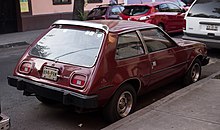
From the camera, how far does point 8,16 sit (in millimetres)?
16859

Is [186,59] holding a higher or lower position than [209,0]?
lower

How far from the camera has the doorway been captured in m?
16.6

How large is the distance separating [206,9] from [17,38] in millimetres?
8910

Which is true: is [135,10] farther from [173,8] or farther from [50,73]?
[50,73]

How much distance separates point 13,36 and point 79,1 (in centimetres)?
353

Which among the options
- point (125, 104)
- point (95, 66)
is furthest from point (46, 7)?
point (95, 66)

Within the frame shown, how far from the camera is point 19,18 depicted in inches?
669

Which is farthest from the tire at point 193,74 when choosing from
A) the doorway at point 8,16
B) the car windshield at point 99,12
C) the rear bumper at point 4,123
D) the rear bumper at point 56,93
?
the doorway at point 8,16

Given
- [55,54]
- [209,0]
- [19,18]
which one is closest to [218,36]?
[209,0]

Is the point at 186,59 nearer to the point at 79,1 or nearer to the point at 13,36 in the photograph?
the point at 79,1

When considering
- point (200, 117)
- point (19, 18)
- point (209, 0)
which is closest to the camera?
point (200, 117)

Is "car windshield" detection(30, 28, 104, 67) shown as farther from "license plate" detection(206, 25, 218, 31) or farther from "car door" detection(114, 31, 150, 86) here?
"license plate" detection(206, 25, 218, 31)

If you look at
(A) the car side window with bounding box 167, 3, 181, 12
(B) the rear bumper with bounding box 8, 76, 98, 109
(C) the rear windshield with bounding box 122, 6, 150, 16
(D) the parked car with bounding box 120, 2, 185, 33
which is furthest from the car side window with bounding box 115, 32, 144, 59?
(A) the car side window with bounding box 167, 3, 181, 12

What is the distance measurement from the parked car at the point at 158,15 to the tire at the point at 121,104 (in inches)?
320
